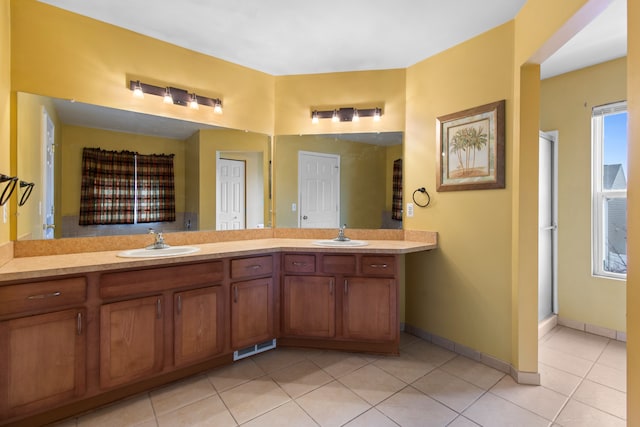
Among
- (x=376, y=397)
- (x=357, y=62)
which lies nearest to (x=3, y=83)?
(x=357, y=62)

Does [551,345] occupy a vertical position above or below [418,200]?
below

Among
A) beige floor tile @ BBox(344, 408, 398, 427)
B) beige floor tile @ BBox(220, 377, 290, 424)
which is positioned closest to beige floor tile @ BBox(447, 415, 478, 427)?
beige floor tile @ BBox(344, 408, 398, 427)

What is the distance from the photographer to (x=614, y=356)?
2.38 meters

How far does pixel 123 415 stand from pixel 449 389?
1.93 m

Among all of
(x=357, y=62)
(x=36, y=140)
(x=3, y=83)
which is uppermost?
(x=357, y=62)

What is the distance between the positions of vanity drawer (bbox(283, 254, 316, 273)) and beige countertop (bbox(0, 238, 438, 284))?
84 mm

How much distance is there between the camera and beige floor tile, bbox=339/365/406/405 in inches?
73.9

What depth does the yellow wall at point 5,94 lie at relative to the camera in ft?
5.50

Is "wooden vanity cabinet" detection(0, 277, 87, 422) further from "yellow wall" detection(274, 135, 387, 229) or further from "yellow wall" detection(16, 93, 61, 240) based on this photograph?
"yellow wall" detection(274, 135, 387, 229)

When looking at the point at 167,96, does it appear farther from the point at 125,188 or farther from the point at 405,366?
the point at 405,366

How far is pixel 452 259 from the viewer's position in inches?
97.0

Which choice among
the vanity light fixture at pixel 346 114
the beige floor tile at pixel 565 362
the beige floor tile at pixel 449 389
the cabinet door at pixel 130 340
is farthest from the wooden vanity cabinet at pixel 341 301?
the vanity light fixture at pixel 346 114

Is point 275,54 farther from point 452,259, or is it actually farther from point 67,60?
point 452,259

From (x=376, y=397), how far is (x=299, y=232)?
1.50 m
